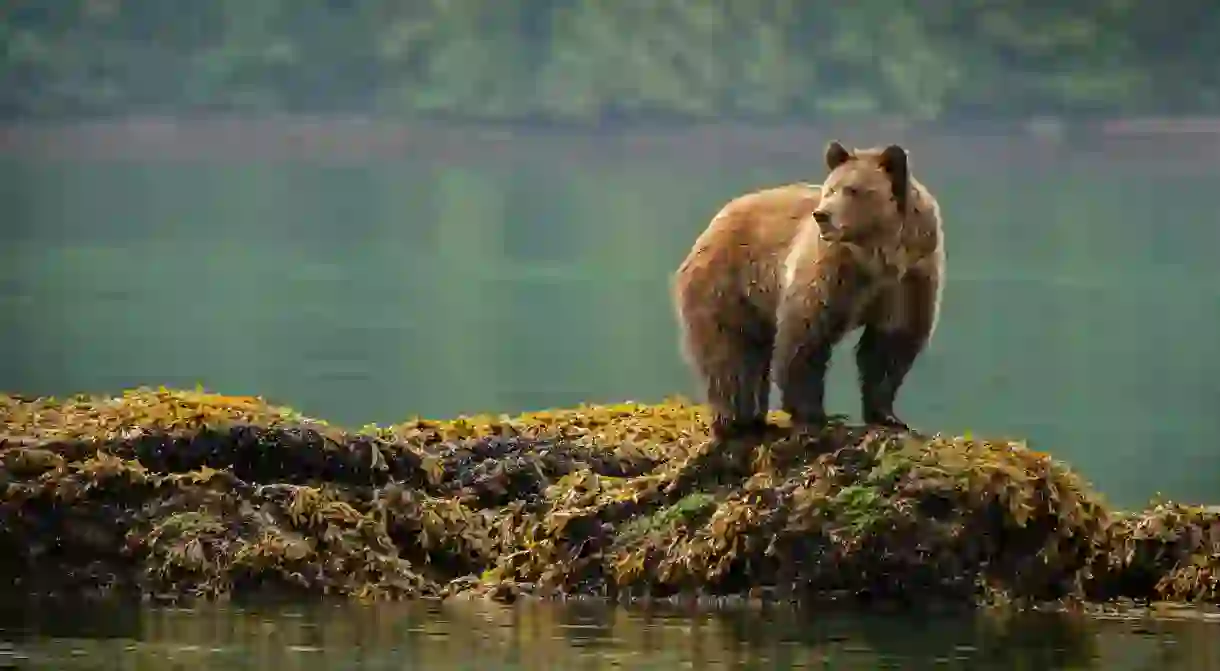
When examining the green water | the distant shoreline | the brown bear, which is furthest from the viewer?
the distant shoreline

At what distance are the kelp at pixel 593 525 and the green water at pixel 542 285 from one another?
6.88 metres

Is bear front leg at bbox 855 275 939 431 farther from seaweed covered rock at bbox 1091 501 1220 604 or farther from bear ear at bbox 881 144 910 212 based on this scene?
seaweed covered rock at bbox 1091 501 1220 604

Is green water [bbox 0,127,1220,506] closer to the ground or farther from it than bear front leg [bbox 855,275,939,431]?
farther from it

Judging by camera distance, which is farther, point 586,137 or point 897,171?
point 586,137

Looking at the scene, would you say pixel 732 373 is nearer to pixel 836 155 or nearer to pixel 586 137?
pixel 836 155

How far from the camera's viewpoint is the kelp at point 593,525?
10.2 m

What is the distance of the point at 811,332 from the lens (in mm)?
10836

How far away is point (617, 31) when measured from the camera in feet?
275

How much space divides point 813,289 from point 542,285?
38.3 meters

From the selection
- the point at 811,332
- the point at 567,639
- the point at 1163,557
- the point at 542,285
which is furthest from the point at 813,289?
the point at 542,285

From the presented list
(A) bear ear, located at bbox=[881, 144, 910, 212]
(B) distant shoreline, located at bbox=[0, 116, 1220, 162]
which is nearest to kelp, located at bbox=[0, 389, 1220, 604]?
(A) bear ear, located at bbox=[881, 144, 910, 212]

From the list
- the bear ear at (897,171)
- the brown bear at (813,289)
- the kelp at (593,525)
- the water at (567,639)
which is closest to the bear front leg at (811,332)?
the brown bear at (813,289)

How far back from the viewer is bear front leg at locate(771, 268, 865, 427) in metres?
10.8

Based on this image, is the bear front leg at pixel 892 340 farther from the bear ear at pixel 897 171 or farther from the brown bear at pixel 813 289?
the bear ear at pixel 897 171
